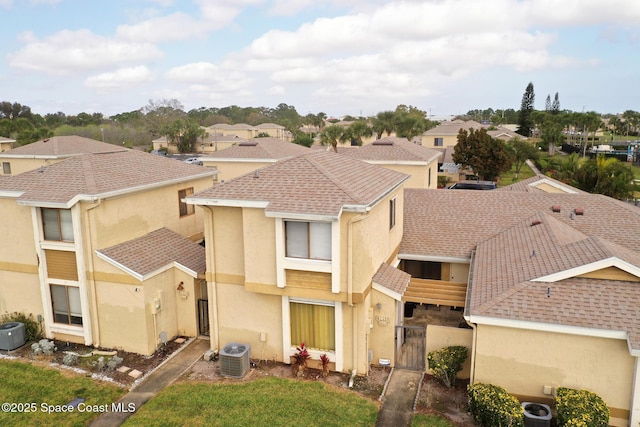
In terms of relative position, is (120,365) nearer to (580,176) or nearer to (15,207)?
(15,207)

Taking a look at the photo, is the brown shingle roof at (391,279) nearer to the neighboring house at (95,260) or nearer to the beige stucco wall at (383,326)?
the beige stucco wall at (383,326)

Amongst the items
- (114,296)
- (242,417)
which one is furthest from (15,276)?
(242,417)

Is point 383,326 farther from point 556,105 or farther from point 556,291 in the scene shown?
point 556,105

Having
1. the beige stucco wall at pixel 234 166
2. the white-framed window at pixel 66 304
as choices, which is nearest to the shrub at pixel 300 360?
the white-framed window at pixel 66 304

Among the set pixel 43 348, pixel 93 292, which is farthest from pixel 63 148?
pixel 43 348

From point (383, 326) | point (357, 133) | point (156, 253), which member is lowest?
point (383, 326)
